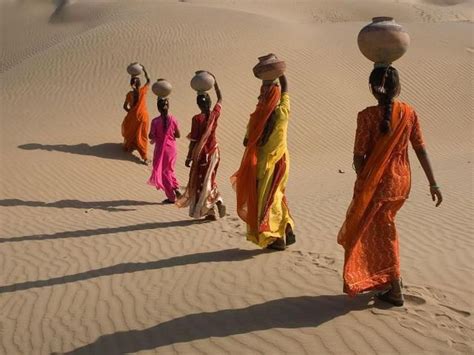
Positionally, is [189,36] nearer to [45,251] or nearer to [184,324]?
[45,251]

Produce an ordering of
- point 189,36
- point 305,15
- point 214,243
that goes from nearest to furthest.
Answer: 1. point 214,243
2. point 189,36
3. point 305,15

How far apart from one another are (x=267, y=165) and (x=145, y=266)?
1803 millimetres

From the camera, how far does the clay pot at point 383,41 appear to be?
4191 mm

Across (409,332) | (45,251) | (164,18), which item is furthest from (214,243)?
(164,18)

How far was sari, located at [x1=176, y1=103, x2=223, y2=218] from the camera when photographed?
7915 mm

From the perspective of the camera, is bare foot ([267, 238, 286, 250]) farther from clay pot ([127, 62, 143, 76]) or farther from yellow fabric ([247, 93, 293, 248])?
clay pot ([127, 62, 143, 76])

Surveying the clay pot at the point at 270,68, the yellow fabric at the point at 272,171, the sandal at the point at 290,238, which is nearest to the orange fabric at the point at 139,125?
the sandal at the point at 290,238

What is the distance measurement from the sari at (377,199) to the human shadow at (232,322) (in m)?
0.34

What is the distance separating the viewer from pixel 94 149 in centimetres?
1460

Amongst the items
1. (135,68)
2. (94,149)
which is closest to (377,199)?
(135,68)

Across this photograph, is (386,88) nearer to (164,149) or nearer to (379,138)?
(379,138)

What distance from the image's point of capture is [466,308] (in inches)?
177

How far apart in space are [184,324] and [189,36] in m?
21.4

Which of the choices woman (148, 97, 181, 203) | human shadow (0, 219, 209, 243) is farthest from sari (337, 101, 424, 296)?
woman (148, 97, 181, 203)
